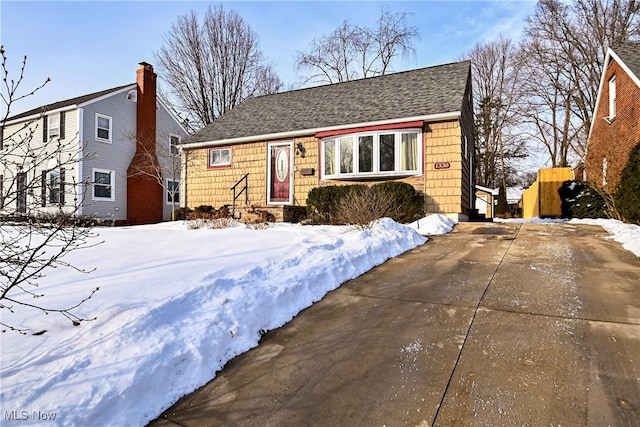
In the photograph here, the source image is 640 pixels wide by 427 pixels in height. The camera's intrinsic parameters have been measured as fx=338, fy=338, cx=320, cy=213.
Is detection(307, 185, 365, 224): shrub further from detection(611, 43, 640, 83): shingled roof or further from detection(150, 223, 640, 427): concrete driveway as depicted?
detection(611, 43, 640, 83): shingled roof

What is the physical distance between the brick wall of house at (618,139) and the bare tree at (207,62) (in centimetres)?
2160

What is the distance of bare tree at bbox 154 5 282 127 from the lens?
2377 cm

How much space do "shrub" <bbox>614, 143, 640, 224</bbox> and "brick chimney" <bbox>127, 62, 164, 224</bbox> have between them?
19.3 meters

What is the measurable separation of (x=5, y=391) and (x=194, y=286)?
1551 mm

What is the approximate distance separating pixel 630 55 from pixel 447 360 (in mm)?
15691

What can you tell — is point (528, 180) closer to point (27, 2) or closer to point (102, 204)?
point (102, 204)

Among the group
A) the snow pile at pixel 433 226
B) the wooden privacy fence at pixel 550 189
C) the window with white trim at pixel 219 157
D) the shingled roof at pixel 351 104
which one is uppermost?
the shingled roof at pixel 351 104

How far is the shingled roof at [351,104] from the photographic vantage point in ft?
35.2

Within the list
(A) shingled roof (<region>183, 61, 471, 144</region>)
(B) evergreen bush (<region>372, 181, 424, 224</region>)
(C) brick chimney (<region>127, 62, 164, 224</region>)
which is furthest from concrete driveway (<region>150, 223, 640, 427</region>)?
(C) brick chimney (<region>127, 62, 164, 224</region>)

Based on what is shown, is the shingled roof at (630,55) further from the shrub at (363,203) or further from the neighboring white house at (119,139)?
the neighboring white house at (119,139)

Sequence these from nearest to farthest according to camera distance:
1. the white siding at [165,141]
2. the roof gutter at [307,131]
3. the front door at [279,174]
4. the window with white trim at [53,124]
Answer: the roof gutter at [307,131] < the front door at [279,174] < the window with white trim at [53,124] < the white siding at [165,141]

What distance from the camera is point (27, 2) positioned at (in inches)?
191

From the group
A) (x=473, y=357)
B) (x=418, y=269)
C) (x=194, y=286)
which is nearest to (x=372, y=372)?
(x=473, y=357)

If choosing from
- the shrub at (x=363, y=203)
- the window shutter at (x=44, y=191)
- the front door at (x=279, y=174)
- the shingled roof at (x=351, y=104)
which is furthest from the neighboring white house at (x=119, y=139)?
the window shutter at (x=44, y=191)
